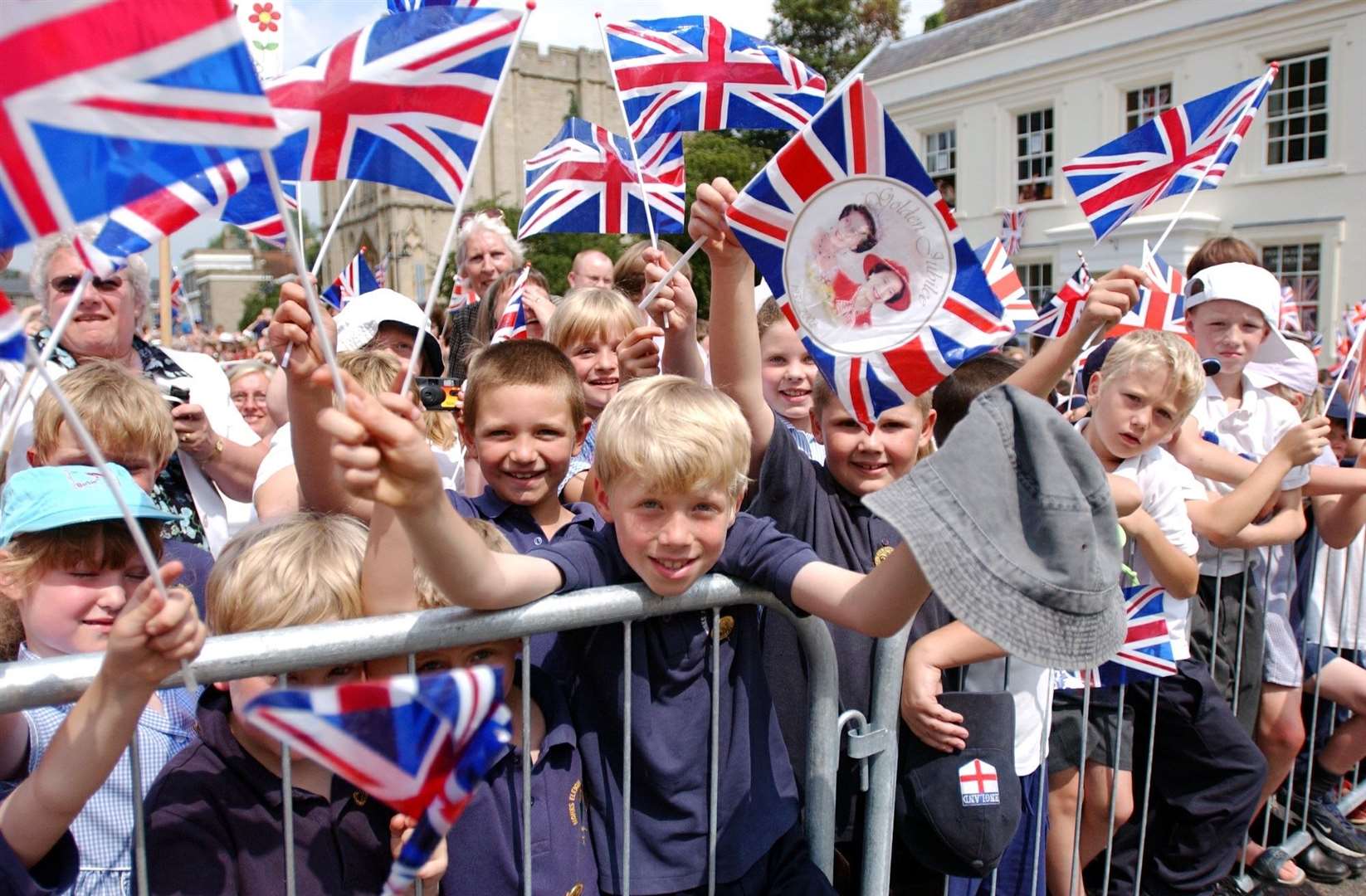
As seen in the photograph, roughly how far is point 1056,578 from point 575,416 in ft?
4.44

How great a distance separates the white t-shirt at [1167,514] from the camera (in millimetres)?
3199

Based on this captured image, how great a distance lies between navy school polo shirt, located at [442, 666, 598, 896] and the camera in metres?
1.95

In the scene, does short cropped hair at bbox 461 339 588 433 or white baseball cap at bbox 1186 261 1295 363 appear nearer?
short cropped hair at bbox 461 339 588 433

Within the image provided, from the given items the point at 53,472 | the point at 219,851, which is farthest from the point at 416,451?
the point at 53,472

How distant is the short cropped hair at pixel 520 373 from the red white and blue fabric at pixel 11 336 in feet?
4.36

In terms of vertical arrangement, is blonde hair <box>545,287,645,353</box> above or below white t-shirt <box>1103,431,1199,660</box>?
above

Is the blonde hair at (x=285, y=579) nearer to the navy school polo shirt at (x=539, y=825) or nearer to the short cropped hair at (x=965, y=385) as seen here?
the navy school polo shirt at (x=539, y=825)

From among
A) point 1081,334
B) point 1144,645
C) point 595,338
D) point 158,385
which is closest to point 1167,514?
point 1144,645

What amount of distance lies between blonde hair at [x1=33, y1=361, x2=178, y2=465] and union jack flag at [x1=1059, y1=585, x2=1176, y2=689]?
2627 mm

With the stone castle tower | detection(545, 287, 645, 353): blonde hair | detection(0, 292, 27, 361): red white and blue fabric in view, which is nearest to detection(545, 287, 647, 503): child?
detection(545, 287, 645, 353): blonde hair

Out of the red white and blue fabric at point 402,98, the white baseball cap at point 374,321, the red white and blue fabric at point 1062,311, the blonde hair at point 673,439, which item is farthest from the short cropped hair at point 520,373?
the red white and blue fabric at point 1062,311

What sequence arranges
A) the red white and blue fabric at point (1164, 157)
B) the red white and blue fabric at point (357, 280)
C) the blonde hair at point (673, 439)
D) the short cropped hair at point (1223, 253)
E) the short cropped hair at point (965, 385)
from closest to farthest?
the blonde hair at point (673, 439), the short cropped hair at point (965, 385), the red white and blue fabric at point (1164, 157), the short cropped hair at point (1223, 253), the red white and blue fabric at point (357, 280)

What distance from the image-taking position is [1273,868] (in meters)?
3.94

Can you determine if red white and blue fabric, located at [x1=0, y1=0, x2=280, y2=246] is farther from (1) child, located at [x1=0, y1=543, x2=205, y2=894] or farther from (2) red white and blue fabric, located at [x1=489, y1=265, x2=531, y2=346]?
(2) red white and blue fabric, located at [x1=489, y1=265, x2=531, y2=346]
